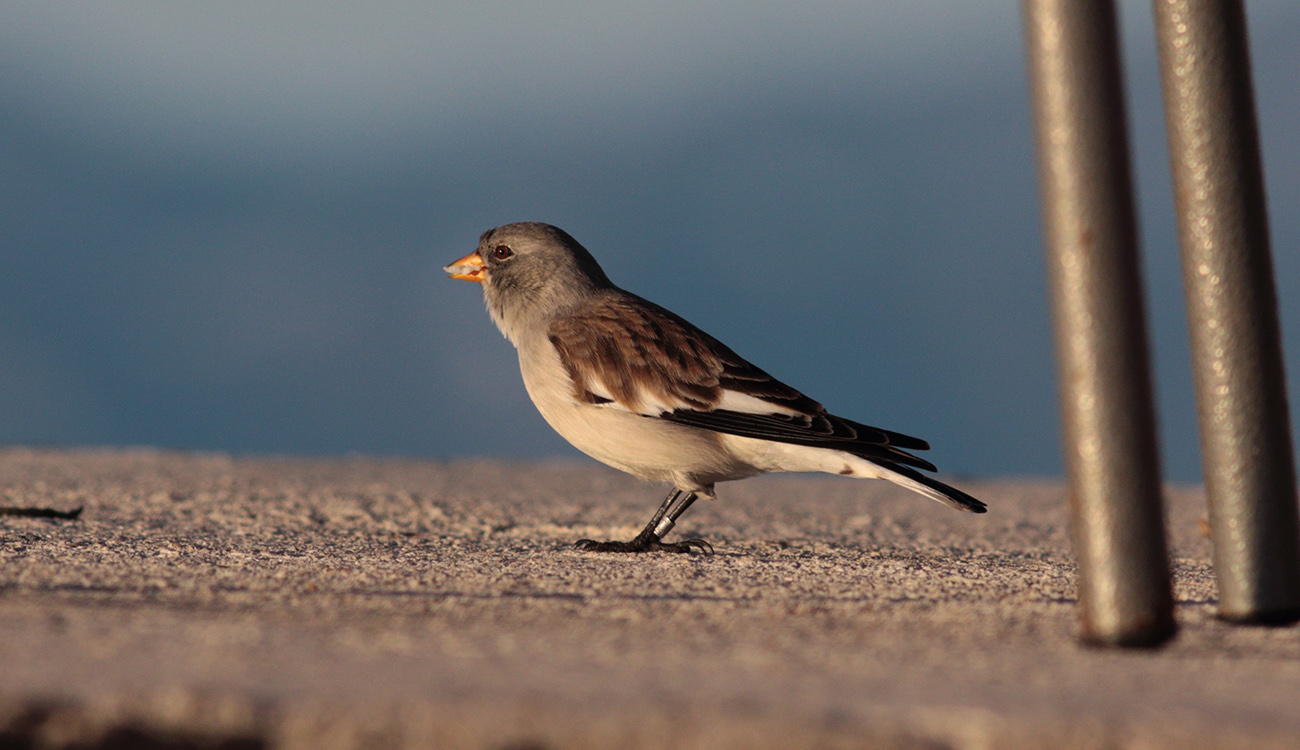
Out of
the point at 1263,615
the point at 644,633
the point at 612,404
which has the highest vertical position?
the point at 612,404

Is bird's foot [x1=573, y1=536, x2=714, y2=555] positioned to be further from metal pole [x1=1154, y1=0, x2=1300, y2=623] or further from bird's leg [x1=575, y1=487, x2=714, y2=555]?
metal pole [x1=1154, y1=0, x2=1300, y2=623]

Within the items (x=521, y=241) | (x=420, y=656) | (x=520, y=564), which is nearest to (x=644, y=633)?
(x=420, y=656)

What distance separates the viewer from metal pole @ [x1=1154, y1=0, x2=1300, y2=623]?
10.3 ft

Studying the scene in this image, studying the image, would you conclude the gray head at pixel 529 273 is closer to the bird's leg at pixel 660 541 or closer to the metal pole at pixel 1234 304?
the bird's leg at pixel 660 541

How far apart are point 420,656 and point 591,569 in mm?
1752

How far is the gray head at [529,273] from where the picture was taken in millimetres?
6180

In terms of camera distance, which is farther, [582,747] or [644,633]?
[644,633]

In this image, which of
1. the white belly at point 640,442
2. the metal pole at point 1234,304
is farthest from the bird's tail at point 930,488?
the metal pole at point 1234,304

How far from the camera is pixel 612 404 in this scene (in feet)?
17.8

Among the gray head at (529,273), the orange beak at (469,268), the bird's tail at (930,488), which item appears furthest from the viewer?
the orange beak at (469,268)

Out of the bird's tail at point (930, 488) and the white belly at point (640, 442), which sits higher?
the white belly at point (640, 442)

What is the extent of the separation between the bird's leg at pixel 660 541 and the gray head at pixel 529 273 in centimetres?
114

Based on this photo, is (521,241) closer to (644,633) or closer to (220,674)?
(644,633)

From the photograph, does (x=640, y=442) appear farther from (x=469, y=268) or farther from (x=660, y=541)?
(x=469, y=268)
